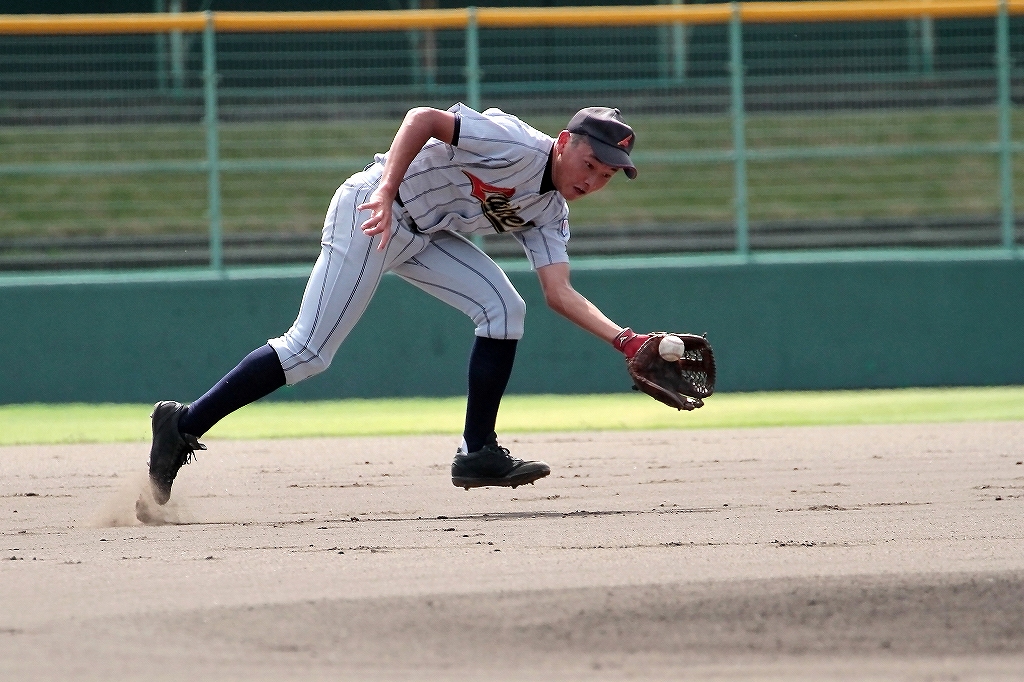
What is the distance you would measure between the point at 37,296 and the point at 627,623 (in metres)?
8.01

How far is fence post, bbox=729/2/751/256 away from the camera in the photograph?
35.2 feet

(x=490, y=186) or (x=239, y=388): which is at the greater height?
(x=490, y=186)

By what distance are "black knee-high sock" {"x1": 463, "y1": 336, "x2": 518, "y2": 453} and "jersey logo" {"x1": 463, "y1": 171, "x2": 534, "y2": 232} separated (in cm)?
44

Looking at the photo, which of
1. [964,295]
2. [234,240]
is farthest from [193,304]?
[964,295]

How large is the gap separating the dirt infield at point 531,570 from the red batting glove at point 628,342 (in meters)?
0.56

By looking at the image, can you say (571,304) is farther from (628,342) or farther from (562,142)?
(562,142)

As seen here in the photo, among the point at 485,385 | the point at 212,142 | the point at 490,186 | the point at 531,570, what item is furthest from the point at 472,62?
the point at 531,570

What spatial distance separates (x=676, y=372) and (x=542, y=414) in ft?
13.2

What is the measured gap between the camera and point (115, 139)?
12.2 metres

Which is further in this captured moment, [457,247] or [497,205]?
[457,247]

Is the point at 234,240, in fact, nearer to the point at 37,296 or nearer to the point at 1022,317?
the point at 37,296

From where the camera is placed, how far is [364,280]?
506 cm

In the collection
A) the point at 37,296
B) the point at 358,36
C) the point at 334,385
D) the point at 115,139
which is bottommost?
the point at 334,385

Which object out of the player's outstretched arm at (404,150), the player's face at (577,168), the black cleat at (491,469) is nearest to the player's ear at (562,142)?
the player's face at (577,168)
